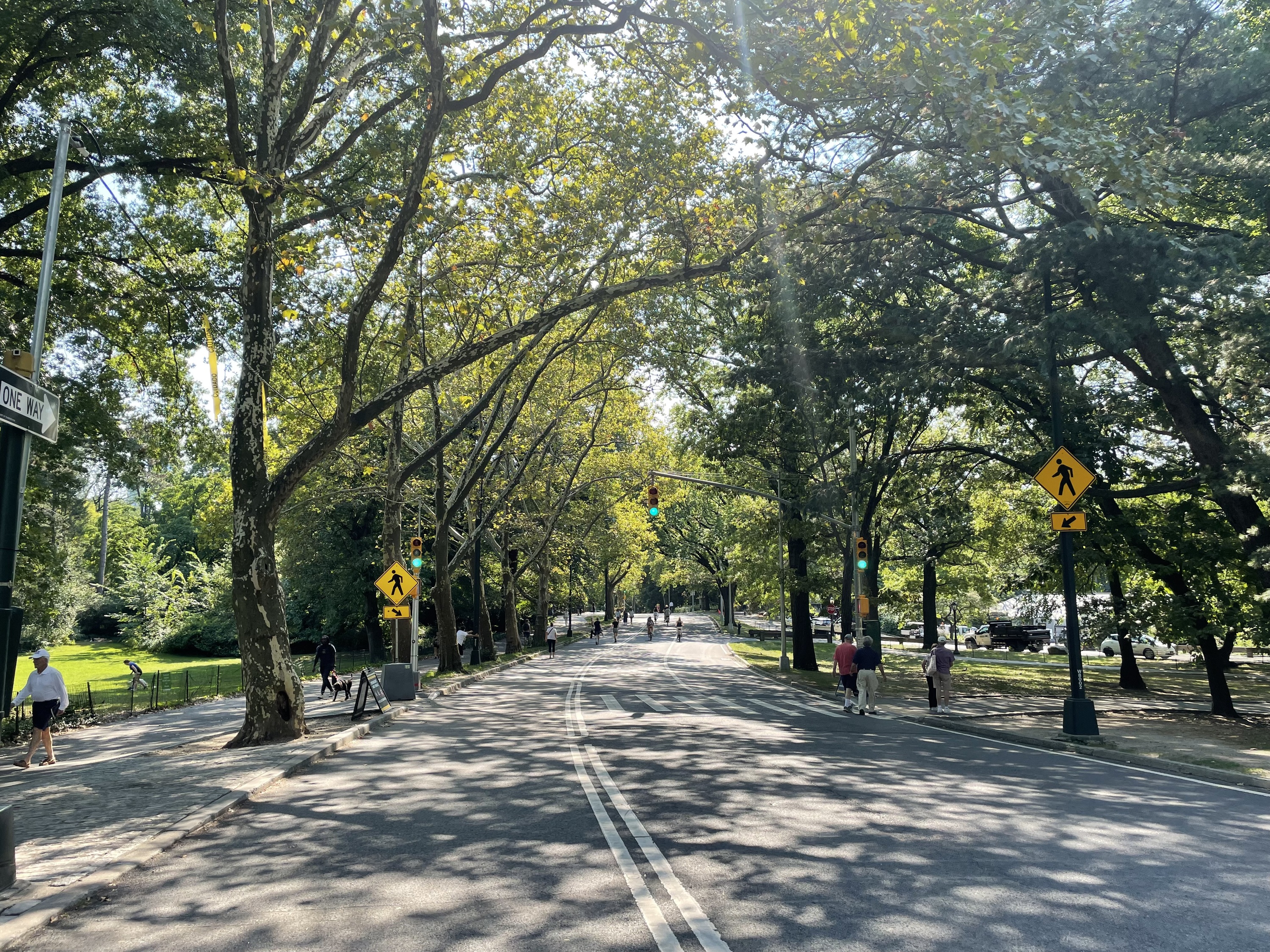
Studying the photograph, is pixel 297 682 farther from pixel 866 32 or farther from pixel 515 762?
pixel 866 32

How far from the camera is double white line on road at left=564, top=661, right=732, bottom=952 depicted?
4773 mm

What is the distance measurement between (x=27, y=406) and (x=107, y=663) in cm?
5252

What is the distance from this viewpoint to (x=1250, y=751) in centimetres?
1348

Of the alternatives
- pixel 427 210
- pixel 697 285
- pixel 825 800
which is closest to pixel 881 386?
pixel 697 285

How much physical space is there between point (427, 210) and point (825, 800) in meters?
8.89

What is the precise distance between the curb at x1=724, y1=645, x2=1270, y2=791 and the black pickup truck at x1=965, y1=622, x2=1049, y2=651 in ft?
117

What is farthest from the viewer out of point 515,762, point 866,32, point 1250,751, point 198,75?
point 198,75

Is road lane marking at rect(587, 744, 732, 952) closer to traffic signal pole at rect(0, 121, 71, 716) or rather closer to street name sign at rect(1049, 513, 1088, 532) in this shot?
traffic signal pole at rect(0, 121, 71, 716)

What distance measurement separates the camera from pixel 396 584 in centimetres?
2061

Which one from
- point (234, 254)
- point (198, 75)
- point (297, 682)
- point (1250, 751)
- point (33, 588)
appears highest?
point (198, 75)

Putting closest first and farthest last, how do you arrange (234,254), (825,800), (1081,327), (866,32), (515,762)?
(825,800), (866,32), (515,762), (1081,327), (234,254)

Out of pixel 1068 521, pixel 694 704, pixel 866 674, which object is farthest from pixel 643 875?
pixel 694 704

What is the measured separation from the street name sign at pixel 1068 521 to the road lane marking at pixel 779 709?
650 centimetres

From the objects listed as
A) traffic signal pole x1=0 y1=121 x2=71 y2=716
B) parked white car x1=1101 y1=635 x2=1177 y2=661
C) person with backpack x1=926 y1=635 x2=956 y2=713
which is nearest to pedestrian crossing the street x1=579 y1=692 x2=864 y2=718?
person with backpack x1=926 y1=635 x2=956 y2=713
